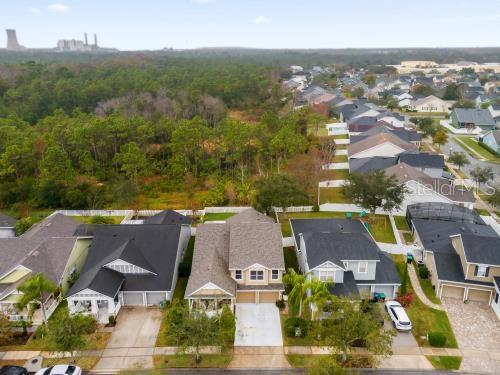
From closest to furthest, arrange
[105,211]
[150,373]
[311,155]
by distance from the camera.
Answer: [150,373] < [105,211] < [311,155]

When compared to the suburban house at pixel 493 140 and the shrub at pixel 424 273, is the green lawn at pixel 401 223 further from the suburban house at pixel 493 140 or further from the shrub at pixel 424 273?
the suburban house at pixel 493 140

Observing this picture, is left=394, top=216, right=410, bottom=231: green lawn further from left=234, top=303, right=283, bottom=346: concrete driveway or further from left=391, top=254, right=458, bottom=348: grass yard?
left=234, top=303, right=283, bottom=346: concrete driveway

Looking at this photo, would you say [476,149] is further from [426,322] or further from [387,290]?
[426,322]

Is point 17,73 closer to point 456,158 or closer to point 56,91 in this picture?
point 56,91

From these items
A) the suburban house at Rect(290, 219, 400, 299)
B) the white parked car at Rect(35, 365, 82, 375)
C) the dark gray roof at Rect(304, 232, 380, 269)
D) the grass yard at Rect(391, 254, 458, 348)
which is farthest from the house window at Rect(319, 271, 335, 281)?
the white parked car at Rect(35, 365, 82, 375)

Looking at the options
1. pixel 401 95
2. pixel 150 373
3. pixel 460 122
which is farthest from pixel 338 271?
pixel 401 95
